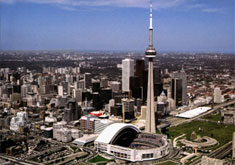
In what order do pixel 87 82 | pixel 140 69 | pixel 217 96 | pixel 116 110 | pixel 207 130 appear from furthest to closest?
pixel 87 82 < pixel 140 69 < pixel 217 96 < pixel 116 110 < pixel 207 130

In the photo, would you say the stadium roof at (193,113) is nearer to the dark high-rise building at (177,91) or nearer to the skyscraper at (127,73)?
the dark high-rise building at (177,91)

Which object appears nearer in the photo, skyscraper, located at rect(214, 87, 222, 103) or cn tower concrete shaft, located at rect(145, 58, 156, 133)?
cn tower concrete shaft, located at rect(145, 58, 156, 133)

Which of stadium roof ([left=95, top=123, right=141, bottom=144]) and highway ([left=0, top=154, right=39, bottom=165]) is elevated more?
stadium roof ([left=95, top=123, right=141, bottom=144])

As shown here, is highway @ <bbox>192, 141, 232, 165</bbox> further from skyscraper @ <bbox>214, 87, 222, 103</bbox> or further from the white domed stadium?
skyscraper @ <bbox>214, 87, 222, 103</bbox>

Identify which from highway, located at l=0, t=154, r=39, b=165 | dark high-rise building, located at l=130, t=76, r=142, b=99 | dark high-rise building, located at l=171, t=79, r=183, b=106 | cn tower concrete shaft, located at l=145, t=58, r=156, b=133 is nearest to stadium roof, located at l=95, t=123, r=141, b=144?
cn tower concrete shaft, located at l=145, t=58, r=156, b=133

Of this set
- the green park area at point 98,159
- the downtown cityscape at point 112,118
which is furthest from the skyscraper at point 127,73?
the green park area at point 98,159

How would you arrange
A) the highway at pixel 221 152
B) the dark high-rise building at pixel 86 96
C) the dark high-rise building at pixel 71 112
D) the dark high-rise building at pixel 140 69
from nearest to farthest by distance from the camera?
the highway at pixel 221 152
the dark high-rise building at pixel 71 112
the dark high-rise building at pixel 86 96
the dark high-rise building at pixel 140 69

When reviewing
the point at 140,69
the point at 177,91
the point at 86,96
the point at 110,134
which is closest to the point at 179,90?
the point at 177,91

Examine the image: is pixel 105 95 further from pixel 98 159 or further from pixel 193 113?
pixel 98 159
